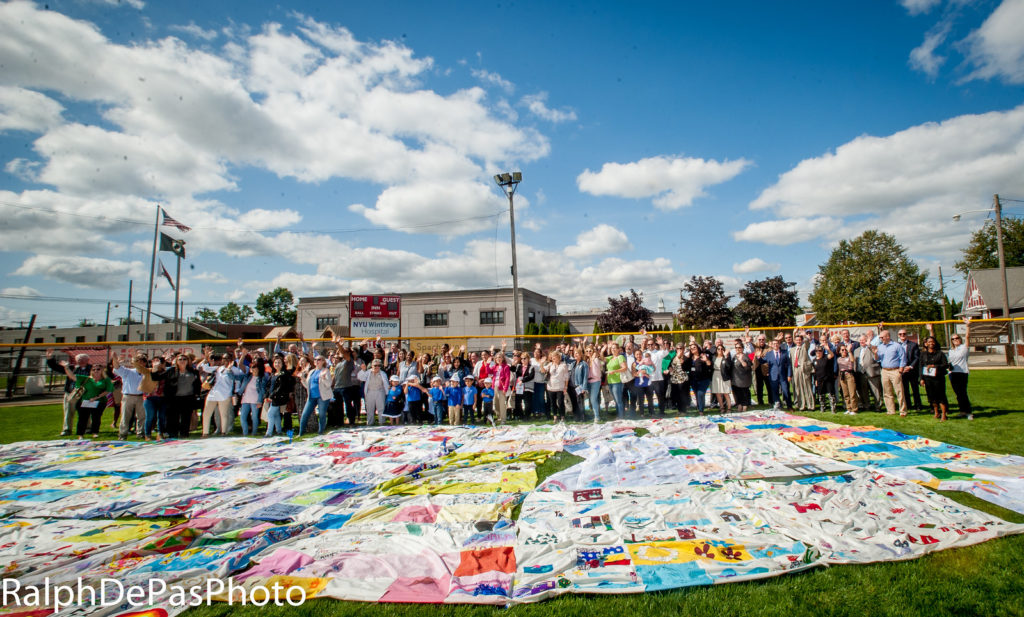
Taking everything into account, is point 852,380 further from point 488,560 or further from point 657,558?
point 488,560

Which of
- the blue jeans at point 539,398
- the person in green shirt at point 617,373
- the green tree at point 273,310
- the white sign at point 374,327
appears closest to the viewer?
the person in green shirt at point 617,373

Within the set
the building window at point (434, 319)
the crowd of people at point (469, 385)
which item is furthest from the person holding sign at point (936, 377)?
the building window at point (434, 319)

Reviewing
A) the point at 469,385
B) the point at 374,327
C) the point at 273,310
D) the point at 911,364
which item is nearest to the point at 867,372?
the point at 911,364

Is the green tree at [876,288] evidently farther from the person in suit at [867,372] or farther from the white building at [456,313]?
the person in suit at [867,372]

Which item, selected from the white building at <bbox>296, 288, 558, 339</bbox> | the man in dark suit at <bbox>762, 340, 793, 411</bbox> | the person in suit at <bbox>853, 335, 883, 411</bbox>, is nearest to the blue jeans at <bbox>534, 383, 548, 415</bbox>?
the man in dark suit at <bbox>762, 340, 793, 411</bbox>

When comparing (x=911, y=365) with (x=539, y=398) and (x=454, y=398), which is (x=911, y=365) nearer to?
(x=539, y=398)

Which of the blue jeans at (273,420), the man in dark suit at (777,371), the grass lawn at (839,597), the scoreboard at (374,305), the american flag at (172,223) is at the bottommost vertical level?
the grass lawn at (839,597)

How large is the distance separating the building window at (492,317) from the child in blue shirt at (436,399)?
30.9 metres

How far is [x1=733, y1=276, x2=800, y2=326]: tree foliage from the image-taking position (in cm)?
2916

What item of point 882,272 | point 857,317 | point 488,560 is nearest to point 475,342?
point 488,560

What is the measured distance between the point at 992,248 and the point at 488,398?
61.2 m

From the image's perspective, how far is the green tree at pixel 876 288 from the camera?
35.6 metres

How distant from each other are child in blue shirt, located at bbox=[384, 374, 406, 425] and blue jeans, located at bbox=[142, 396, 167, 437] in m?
5.31

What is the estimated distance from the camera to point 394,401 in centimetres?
1141
